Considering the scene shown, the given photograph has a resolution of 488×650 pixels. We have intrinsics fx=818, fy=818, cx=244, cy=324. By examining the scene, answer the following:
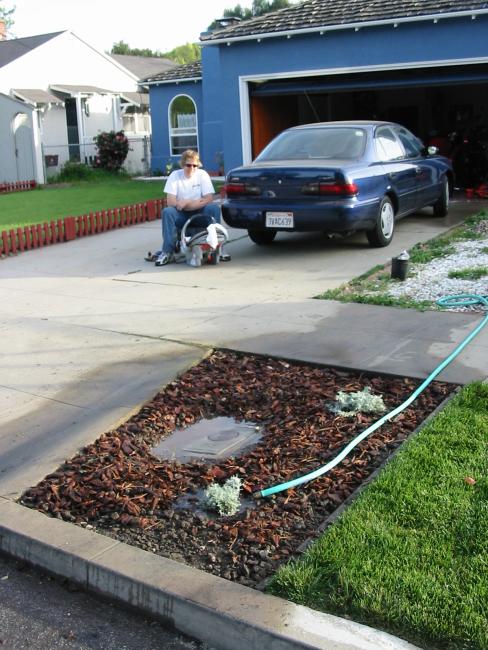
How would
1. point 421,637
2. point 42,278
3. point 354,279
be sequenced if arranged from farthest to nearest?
1. point 42,278
2. point 354,279
3. point 421,637

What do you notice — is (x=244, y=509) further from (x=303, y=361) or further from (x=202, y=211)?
(x=202, y=211)

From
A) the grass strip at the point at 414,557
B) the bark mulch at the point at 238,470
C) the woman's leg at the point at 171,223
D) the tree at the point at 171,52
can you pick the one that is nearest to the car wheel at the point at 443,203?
the woman's leg at the point at 171,223

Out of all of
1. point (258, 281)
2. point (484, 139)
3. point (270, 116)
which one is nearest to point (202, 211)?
point (258, 281)

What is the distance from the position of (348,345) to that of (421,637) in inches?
143

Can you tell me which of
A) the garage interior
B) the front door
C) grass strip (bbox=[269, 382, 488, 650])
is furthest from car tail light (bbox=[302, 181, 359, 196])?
the front door

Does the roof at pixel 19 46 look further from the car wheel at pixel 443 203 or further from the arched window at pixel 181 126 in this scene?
the car wheel at pixel 443 203

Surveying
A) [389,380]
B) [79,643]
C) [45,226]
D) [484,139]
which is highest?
[484,139]

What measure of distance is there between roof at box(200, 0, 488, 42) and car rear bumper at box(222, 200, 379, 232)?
268 inches

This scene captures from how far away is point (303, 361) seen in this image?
20.4 ft

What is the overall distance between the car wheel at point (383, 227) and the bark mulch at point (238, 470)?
4.90 m

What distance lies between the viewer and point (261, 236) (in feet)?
37.9

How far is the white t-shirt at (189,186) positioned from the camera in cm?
1063

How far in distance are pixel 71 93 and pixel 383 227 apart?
23863 millimetres

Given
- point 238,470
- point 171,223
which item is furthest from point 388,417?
point 171,223
